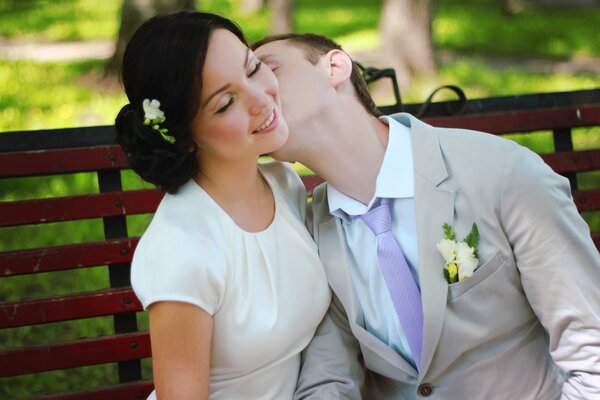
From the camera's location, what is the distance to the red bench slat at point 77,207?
3377 mm

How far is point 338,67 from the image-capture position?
305cm

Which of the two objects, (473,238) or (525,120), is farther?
(525,120)

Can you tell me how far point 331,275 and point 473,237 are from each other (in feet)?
1.61

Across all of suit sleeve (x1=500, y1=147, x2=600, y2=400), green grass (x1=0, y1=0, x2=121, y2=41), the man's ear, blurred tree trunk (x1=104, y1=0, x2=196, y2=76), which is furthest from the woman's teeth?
green grass (x1=0, y1=0, x2=121, y2=41)

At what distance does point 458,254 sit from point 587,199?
4.39 feet

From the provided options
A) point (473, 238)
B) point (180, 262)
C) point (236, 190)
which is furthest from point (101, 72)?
point (473, 238)

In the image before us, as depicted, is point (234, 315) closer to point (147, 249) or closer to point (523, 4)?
point (147, 249)

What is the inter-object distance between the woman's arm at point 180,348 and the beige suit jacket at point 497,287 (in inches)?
17.8

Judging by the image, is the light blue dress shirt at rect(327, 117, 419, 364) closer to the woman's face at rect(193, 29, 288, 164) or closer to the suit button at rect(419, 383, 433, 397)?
the suit button at rect(419, 383, 433, 397)

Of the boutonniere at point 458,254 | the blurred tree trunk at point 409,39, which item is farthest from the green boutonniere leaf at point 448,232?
the blurred tree trunk at point 409,39

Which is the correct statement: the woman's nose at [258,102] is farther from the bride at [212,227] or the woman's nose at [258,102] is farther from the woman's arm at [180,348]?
the woman's arm at [180,348]

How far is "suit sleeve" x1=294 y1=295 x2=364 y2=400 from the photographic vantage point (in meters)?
2.96

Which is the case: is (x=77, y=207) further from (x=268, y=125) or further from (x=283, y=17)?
(x=283, y=17)

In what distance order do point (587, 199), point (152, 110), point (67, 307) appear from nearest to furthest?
point (152, 110), point (67, 307), point (587, 199)
